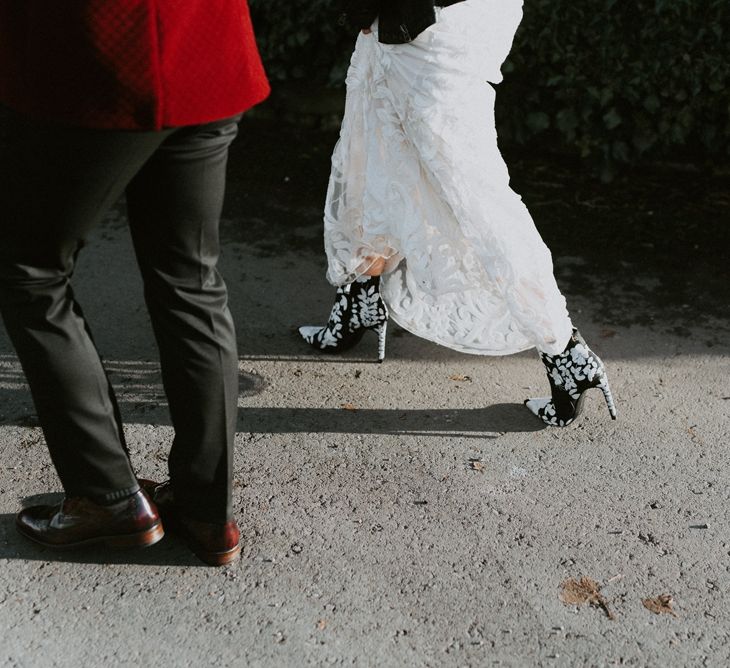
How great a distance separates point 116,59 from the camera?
2.06 m

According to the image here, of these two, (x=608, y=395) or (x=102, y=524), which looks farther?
(x=608, y=395)

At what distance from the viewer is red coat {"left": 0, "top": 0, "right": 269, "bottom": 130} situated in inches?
79.9

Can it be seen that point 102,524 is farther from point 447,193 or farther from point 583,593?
point 447,193

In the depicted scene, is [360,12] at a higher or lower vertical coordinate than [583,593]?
higher

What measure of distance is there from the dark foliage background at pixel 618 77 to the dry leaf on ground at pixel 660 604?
2.95 m

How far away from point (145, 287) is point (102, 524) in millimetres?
647

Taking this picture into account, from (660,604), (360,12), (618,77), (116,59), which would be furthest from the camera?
(618,77)

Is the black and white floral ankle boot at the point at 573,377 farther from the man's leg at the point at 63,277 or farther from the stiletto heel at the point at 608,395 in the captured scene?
the man's leg at the point at 63,277

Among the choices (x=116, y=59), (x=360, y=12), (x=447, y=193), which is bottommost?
(x=447, y=193)

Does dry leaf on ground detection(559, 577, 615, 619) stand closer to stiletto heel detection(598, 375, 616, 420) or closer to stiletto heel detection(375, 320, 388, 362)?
stiletto heel detection(598, 375, 616, 420)

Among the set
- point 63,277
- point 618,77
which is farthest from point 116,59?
point 618,77

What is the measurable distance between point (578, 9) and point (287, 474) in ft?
9.66

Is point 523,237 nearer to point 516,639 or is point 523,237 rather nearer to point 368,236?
point 368,236

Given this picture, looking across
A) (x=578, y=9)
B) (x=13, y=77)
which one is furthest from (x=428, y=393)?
(x=578, y=9)
